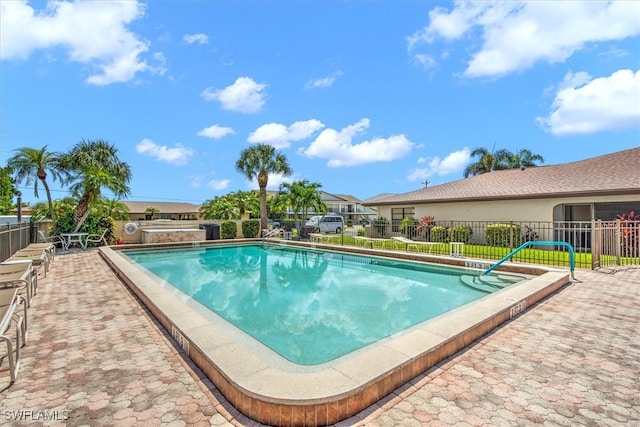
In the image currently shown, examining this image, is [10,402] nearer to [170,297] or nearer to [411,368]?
[170,297]

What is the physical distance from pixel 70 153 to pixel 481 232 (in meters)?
23.6

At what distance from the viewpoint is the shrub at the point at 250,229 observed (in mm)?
22844

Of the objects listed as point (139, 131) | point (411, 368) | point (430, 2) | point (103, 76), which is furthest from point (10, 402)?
point (139, 131)

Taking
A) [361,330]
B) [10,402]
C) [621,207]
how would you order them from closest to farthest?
[10,402]
[361,330]
[621,207]

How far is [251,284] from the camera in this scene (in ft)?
30.7

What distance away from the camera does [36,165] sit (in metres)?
16.1

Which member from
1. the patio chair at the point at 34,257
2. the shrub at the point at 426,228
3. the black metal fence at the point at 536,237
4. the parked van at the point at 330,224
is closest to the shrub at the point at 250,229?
the black metal fence at the point at 536,237

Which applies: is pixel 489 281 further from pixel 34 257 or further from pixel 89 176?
pixel 89 176

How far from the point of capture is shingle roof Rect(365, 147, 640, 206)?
1362cm

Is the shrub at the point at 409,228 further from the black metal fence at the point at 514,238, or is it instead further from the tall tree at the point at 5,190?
the tall tree at the point at 5,190

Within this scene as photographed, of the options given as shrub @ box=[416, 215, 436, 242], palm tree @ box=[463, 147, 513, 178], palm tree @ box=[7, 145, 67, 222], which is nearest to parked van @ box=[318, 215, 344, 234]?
shrub @ box=[416, 215, 436, 242]

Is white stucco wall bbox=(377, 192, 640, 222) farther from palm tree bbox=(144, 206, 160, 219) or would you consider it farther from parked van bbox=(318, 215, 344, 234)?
palm tree bbox=(144, 206, 160, 219)

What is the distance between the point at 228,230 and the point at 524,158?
32443 mm

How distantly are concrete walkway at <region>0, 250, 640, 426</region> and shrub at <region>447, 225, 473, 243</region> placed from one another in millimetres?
10833
